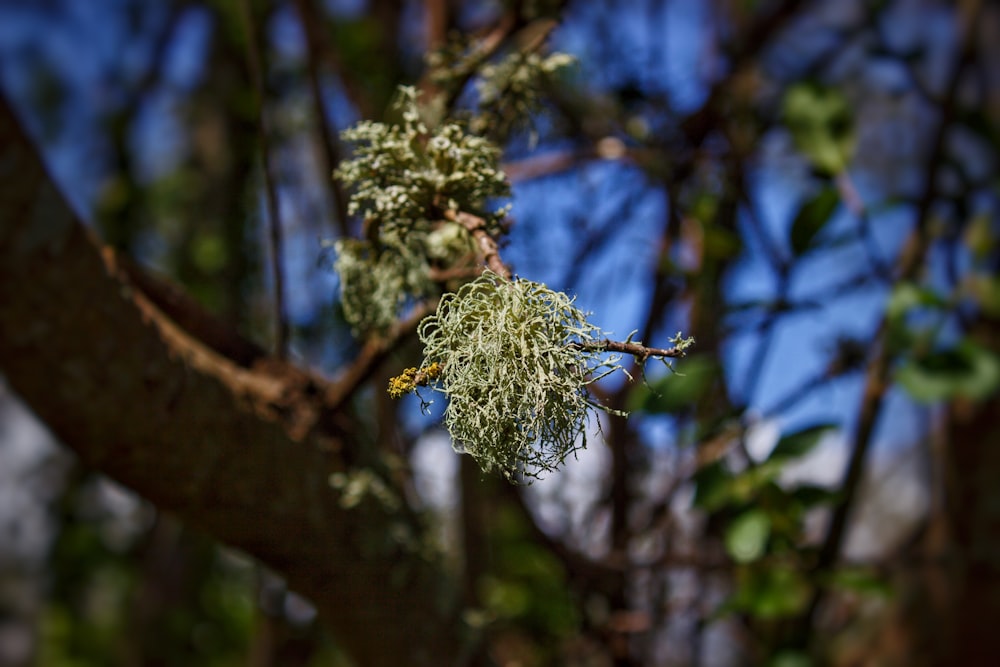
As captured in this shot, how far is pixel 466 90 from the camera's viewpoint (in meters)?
0.71

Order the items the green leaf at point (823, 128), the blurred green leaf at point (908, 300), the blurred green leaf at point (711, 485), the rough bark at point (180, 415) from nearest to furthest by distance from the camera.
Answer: the rough bark at point (180, 415)
the blurred green leaf at point (711, 485)
the blurred green leaf at point (908, 300)
the green leaf at point (823, 128)

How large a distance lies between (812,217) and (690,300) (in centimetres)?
33

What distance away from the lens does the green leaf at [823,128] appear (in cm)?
111

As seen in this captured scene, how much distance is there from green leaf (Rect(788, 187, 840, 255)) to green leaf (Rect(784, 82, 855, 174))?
0.18 meters

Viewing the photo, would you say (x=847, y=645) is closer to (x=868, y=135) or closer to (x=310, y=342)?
(x=310, y=342)

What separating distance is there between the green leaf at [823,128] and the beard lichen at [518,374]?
823 mm

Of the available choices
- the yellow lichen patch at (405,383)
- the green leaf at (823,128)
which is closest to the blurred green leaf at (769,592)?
the green leaf at (823,128)

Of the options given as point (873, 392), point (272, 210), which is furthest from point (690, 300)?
point (272, 210)

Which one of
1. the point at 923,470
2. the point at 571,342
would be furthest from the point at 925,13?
the point at 571,342

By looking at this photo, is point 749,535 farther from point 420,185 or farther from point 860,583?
point 420,185

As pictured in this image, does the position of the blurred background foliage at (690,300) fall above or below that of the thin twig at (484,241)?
above

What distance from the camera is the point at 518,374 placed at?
1.27ft

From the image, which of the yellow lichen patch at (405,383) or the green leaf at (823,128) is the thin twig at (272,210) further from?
the green leaf at (823,128)

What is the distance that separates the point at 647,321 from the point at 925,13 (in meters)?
1.52
